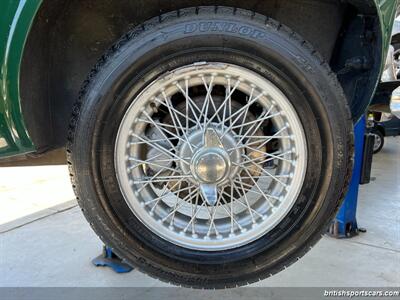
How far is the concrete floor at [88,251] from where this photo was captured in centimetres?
236

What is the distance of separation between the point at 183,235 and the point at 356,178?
1747 millimetres

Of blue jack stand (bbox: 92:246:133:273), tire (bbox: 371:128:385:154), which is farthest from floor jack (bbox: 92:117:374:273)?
tire (bbox: 371:128:385:154)

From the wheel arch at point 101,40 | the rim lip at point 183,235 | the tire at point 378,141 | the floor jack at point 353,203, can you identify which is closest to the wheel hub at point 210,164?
the rim lip at point 183,235

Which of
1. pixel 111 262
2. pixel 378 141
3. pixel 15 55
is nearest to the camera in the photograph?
pixel 15 55

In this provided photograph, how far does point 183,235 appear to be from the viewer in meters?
1.50

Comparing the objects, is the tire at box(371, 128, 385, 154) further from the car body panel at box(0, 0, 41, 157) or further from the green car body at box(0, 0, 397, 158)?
the car body panel at box(0, 0, 41, 157)

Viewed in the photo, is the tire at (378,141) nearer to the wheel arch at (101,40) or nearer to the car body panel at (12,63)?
the wheel arch at (101,40)

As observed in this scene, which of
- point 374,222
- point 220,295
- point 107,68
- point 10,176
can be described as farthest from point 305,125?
point 10,176

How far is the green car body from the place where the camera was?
1.33 metres

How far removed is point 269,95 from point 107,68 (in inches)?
23.3

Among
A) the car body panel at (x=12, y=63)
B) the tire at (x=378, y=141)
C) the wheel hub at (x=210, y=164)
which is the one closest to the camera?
the car body panel at (x=12, y=63)

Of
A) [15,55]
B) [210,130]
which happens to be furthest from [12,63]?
[210,130]

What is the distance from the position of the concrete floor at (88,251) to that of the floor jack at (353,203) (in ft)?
0.20

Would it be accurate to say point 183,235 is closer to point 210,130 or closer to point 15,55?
point 210,130
